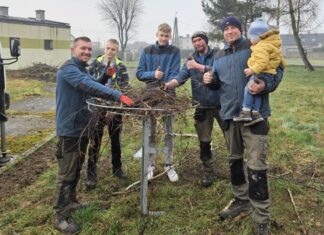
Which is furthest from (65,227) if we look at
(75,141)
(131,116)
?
(131,116)

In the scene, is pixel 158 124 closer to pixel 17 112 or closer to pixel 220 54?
pixel 220 54

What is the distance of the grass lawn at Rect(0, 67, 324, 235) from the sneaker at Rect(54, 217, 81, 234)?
0.22 ft

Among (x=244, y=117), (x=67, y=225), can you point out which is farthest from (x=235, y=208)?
(x=67, y=225)

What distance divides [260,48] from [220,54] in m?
0.68

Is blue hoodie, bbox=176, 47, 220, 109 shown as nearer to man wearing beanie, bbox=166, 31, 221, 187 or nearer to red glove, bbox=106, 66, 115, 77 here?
man wearing beanie, bbox=166, 31, 221, 187

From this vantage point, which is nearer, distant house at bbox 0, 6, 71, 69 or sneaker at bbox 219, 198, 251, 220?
sneaker at bbox 219, 198, 251, 220

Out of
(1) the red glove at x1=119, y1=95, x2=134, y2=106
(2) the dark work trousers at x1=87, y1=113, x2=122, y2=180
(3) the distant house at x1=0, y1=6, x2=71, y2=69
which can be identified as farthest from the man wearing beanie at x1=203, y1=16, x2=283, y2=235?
(3) the distant house at x1=0, y1=6, x2=71, y2=69

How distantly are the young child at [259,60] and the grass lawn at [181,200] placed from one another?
2.36 feet

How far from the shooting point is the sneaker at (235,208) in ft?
14.3

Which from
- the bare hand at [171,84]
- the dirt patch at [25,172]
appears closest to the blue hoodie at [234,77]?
the bare hand at [171,84]

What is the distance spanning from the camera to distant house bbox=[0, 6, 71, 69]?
32.8 meters

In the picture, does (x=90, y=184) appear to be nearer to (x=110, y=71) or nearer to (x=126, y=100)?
(x=110, y=71)

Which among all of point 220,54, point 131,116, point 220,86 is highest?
point 220,54

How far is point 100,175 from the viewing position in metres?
5.80
